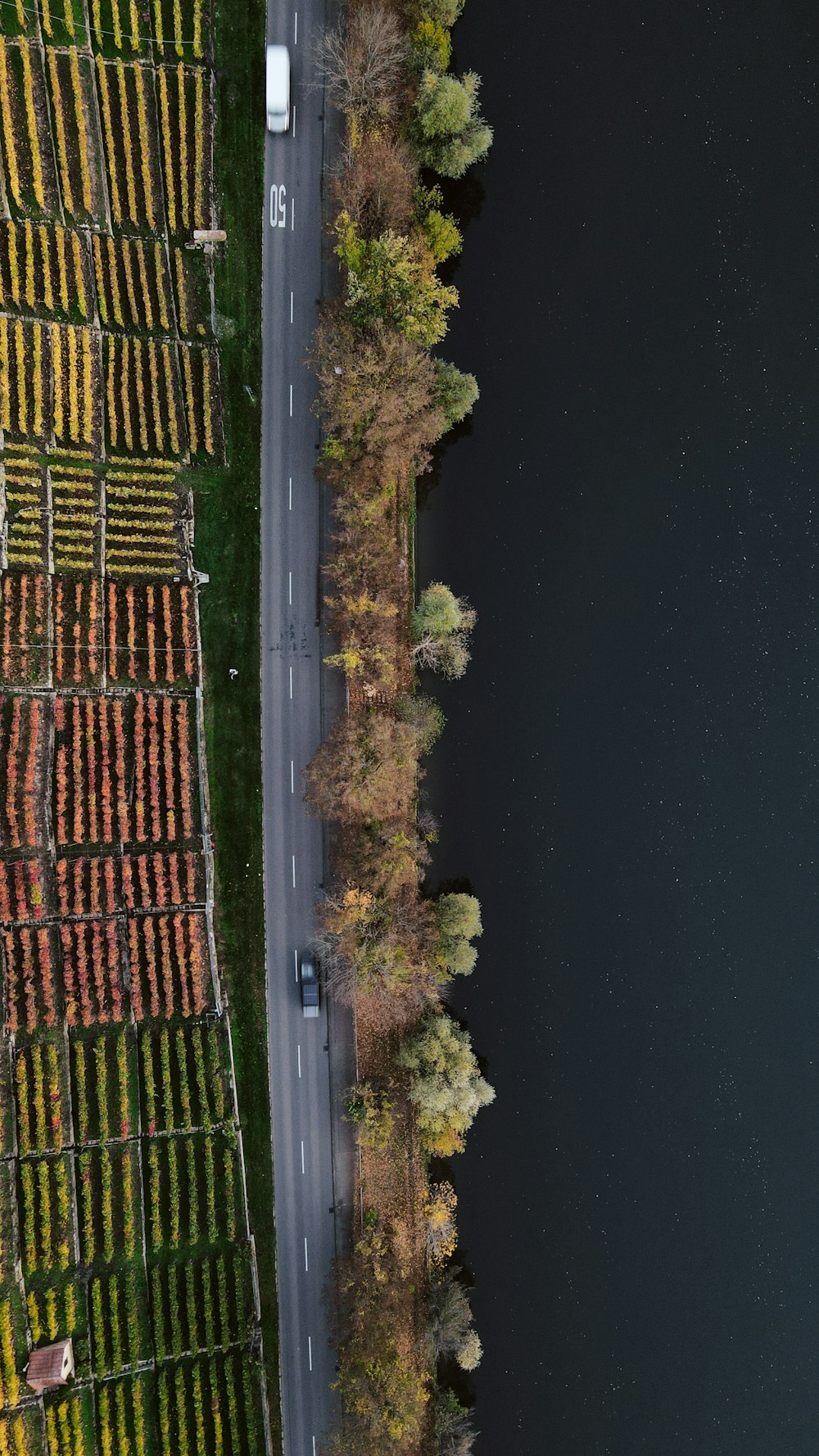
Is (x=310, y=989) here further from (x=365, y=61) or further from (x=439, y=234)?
(x=365, y=61)

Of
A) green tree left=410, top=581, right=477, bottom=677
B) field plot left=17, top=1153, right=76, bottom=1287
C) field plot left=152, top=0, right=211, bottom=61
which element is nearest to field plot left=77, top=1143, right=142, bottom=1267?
field plot left=17, top=1153, right=76, bottom=1287

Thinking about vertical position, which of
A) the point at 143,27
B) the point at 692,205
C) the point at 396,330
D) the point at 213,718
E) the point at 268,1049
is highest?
the point at 143,27

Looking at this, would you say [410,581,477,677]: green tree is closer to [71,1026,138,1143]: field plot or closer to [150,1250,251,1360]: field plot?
[71,1026,138,1143]: field plot

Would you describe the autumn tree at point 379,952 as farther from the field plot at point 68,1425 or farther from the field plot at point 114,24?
the field plot at point 114,24

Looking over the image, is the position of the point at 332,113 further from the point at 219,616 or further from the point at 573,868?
the point at 573,868

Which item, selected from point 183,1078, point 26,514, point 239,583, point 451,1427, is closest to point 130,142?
point 26,514

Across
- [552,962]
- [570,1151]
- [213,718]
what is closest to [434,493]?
[213,718]
